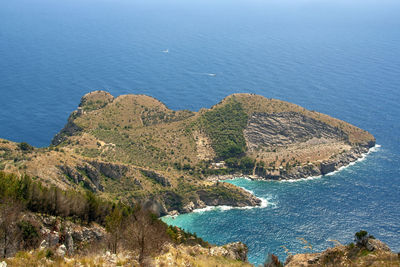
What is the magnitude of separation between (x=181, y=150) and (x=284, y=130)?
36580 mm

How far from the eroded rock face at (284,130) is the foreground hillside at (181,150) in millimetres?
324

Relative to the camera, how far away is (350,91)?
162500 mm

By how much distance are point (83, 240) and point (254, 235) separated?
4940 cm

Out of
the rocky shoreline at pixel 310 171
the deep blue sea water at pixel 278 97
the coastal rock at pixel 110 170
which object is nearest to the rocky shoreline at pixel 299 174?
the rocky shoreline at pixel 310 171

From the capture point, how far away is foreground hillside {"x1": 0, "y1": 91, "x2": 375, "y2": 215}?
82.8 m

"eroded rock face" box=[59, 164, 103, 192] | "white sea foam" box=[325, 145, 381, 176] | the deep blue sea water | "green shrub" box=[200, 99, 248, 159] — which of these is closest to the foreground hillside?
"eroded rock face" box=[59, 164, 103, 192]

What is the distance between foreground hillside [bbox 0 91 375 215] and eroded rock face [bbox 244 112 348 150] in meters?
0.32

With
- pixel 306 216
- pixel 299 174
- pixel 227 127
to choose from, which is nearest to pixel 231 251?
pixel 306 216

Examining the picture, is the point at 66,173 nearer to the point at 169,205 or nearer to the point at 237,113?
the point at 169,205

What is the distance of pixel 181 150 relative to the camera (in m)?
110

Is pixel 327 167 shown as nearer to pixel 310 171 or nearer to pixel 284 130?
pixel 310 171

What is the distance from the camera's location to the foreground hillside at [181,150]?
82.8 m

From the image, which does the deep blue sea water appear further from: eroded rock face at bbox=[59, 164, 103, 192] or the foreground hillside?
eroded rock face at bbox=[59, 164, 103, 192]

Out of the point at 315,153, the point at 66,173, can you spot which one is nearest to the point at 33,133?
the point at 66,173
